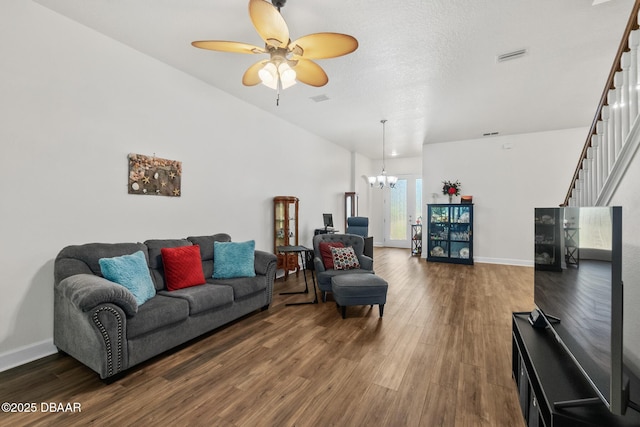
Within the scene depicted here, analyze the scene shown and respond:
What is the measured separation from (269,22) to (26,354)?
331 cm

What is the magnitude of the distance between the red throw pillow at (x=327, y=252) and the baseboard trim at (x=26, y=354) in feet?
9.52

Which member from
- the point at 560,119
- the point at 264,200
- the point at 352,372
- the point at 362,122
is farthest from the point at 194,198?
the point at 560,119

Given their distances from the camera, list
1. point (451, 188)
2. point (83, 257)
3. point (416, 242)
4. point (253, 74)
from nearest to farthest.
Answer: point (83, 257) → point (253, 74) → point (451, 188) → point (416, 242)

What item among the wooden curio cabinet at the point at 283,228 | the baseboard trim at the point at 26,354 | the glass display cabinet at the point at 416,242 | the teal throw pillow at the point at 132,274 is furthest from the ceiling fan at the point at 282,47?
the glass display cabinet at the point at 416,242

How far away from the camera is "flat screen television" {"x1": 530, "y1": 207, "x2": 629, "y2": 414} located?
1045 mm

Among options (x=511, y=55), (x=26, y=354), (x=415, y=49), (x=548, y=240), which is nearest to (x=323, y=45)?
(x=415, y=49)

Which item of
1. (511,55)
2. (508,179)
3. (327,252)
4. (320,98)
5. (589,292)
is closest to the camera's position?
(589,292)

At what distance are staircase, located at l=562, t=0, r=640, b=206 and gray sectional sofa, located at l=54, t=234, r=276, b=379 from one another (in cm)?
333

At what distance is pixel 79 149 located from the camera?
8.52 ft

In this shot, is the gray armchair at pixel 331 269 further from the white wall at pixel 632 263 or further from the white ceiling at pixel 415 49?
the white wall at pixel 632 263

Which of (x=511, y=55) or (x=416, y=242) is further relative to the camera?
(x=416, y=242)

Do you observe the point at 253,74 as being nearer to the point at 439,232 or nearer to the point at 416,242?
the point at 439,232

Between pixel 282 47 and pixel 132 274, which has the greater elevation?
pixel 282 47

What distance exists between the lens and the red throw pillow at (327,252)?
3.86m
